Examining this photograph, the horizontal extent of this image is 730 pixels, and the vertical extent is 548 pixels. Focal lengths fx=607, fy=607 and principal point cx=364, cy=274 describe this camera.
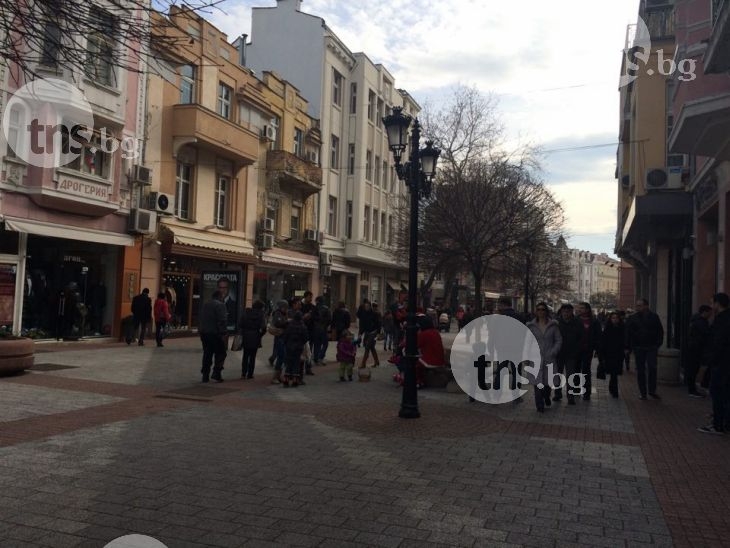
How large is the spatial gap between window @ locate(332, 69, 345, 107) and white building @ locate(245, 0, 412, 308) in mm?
57

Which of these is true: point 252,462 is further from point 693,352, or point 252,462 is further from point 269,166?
point 269,166

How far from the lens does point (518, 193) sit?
18.2m

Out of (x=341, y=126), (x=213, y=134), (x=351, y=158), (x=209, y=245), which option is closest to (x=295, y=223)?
(x=351, y=158)

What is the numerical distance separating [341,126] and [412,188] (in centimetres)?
2766

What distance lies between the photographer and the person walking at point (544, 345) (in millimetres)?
9766

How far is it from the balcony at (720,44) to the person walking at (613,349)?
18.4 ft

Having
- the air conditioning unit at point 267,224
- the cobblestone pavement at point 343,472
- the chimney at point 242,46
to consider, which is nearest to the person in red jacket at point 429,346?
the cobblestone pavement at point 343,472

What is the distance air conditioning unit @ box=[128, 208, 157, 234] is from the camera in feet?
62.1

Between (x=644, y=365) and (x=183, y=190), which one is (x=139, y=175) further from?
(x=644, y=365)

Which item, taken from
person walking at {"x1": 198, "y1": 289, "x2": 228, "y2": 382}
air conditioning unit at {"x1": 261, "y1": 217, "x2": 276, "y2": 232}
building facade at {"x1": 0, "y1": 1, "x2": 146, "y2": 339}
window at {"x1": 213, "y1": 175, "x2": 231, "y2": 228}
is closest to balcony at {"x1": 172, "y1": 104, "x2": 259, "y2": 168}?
window at {"x1": 213, "y1": 175, "x2": 231, "y2": 228}

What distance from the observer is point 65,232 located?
16.8 metres

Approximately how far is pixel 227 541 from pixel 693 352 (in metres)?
10.7

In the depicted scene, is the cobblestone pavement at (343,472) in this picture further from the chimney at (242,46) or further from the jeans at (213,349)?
the chimney at (242,46)

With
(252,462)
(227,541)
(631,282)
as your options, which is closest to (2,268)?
(252,462)
